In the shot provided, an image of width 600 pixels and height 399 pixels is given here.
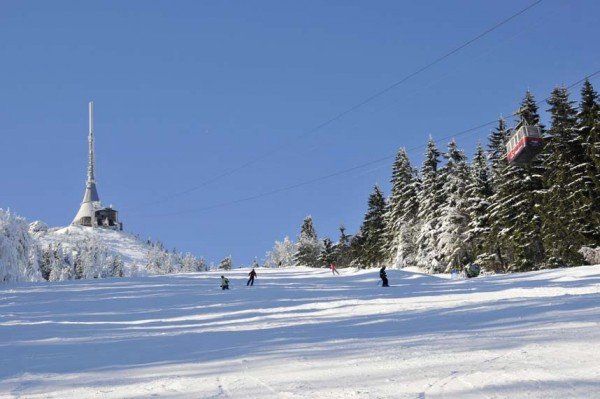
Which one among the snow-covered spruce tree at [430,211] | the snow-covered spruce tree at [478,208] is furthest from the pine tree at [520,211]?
the snow-covered spruce tree at [430,211]

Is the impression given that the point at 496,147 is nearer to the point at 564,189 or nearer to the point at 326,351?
the point at 564,189

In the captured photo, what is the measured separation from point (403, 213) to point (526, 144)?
104ft

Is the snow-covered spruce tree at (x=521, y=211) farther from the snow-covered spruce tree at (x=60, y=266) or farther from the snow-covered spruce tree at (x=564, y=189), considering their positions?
the snow-covered spruce tree at (x=60, y=266)

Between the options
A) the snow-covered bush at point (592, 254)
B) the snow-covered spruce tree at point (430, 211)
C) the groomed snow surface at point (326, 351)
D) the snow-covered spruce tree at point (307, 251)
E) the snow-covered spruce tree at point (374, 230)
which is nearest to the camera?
the groomed snow surface at point (326, 351)

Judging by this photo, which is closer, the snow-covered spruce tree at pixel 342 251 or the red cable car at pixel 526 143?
the red cable car at pixel 526 143

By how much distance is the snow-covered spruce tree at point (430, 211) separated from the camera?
183 ft

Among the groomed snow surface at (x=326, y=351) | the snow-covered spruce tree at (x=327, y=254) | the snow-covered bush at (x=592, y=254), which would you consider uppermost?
the snow-covered spruce tree at (x=327, y=254)

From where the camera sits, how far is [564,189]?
40469 millimetres

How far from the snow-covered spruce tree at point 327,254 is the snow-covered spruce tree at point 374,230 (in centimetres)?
1810

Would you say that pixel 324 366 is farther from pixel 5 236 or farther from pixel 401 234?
pixel 401 234

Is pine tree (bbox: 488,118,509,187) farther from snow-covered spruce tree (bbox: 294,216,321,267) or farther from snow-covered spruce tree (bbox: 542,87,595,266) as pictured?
snow-covered spruce tree (bbox: 294,216,321,267)

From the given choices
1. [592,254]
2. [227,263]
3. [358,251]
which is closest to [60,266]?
[227,263]

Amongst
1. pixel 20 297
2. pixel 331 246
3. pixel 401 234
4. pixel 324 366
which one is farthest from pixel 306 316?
pixel 331 246

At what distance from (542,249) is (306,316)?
36.9 metres
